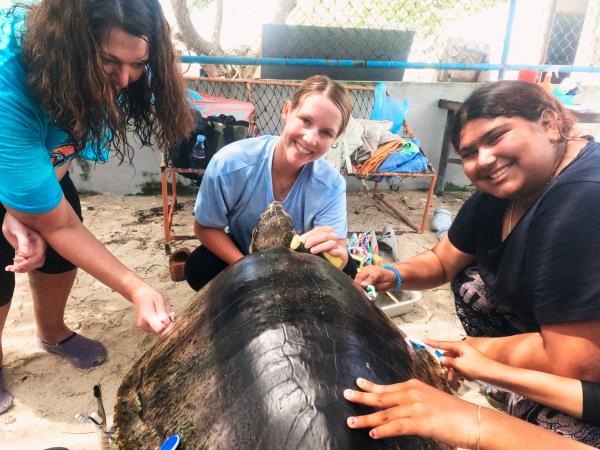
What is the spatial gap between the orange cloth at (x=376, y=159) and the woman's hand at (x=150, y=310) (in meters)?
2.24

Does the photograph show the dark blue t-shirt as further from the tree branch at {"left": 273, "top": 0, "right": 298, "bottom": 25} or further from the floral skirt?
the tree branch at {"left": 273, "top": 0, "right": 298, "bottom": 25}

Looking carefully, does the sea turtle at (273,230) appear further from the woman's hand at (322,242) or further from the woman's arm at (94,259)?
the woman's arm at (94,259)

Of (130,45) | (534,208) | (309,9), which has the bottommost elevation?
(534,208)

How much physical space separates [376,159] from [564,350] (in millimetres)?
2330

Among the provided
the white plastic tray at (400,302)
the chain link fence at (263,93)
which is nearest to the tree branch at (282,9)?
the chain link fence at (263,93)

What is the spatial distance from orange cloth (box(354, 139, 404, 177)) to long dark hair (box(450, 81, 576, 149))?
201cm

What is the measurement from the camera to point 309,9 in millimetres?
7066

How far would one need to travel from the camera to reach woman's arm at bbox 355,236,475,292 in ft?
5.47

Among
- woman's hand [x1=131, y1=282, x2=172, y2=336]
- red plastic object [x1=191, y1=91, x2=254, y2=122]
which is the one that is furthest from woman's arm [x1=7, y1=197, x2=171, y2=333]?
red plastic object [x1=191, y1=91, x2=254, y2=122]

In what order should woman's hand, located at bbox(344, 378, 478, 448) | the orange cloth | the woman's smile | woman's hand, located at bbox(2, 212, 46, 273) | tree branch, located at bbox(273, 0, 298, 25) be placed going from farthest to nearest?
tree branch, located at bbox(273, 0, 298, 25) → the orange cloth → woman's hand, located at bbox(2, 212, 46, 273) → the woman's smile → woman's hand, located at bbox(344, 378, 478, 448)

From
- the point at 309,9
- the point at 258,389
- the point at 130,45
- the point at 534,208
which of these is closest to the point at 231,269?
the point at 258,389

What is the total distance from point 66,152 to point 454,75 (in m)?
4.67

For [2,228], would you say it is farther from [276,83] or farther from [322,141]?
[276,83]

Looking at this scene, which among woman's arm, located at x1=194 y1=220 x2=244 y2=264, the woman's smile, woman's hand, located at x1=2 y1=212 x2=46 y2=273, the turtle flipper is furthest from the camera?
woman's arm, located at x1=194 y1=220 x2=244 y2=264
